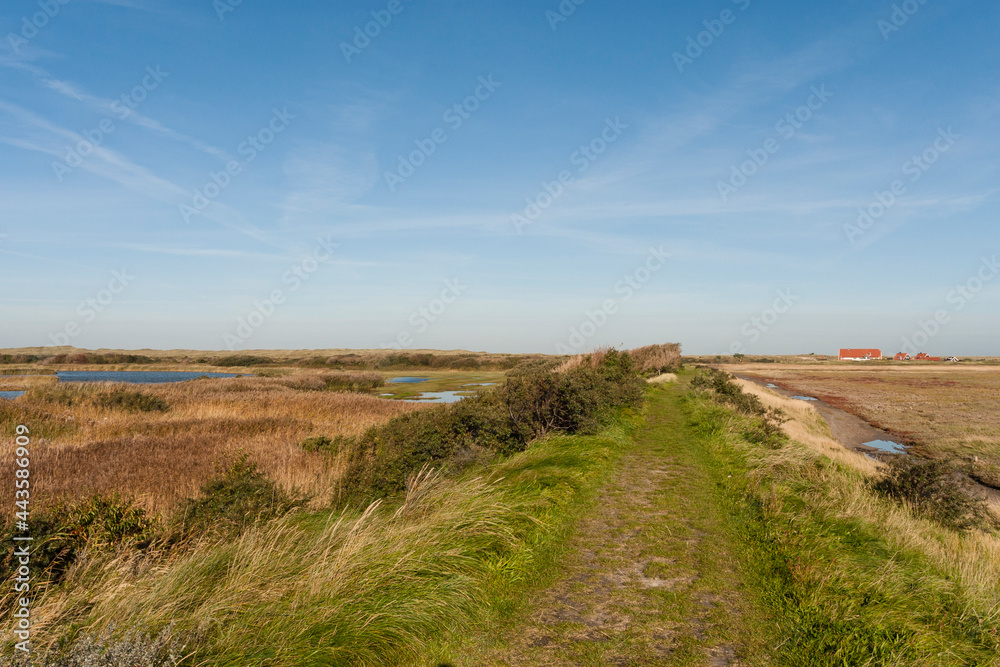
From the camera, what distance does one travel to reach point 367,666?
13.6 feet

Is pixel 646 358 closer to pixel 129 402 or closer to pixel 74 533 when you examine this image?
pixel 129 402

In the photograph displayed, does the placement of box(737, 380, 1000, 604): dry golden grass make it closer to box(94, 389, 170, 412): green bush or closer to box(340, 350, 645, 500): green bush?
box(340, 350, 645, 500): green bush

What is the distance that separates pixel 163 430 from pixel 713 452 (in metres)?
20.5

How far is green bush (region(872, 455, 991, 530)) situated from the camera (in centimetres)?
1136

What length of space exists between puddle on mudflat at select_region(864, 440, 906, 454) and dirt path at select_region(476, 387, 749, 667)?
89.3 feet

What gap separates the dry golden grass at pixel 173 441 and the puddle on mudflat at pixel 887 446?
28.4m

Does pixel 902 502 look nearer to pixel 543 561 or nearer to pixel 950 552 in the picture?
pixel 950 552

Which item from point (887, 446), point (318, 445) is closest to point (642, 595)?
point (318, 445)

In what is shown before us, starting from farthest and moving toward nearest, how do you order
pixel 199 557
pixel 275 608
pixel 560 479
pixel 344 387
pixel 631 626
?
1. pixel 344 387
2. pixel 560 479
3. pixel 199 557
4. pixel 631 626
5. pixel 275 608

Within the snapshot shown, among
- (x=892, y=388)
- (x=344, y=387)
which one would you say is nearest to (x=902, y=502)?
(x=344, y=387)

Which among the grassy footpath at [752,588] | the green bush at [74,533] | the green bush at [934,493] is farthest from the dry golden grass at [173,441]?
the green bush at [934,493]

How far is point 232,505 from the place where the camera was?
842cm

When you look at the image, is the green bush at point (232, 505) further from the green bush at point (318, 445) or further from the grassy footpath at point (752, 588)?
the green bush at point (318, 445)

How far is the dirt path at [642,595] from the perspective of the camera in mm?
4527
